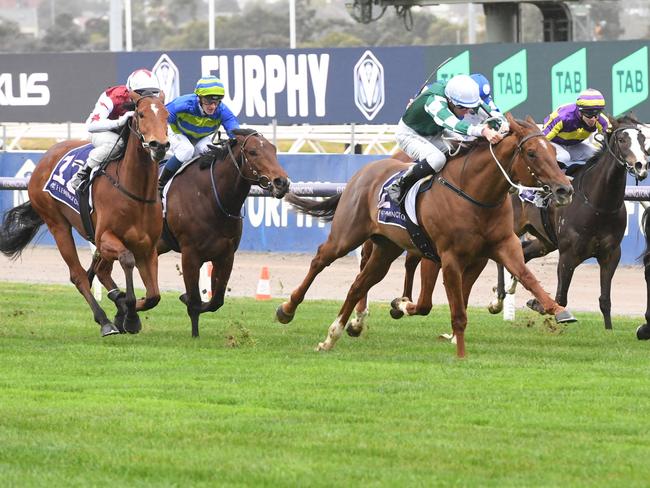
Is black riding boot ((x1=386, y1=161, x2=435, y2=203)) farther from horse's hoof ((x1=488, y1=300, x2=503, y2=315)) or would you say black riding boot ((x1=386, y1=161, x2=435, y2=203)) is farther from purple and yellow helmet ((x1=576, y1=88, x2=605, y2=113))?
horse's hoof ((x1=488, y1=300, x2=503, y2=315))

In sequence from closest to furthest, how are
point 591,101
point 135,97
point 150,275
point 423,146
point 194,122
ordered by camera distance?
point 423,146, point 135,97, point 150,275, point 591,101, point 194,122

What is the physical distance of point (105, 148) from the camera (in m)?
11.9

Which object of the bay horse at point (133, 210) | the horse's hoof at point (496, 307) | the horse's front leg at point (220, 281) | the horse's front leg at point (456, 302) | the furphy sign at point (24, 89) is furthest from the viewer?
the furphy sign at point (24, 89)

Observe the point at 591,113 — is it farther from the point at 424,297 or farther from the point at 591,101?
the point at 424,297

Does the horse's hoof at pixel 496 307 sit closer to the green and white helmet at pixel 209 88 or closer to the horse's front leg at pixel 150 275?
the green and white helmet at pixel 209 88

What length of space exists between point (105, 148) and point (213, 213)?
1008 millimetres

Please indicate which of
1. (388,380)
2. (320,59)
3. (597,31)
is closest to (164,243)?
(388,380)

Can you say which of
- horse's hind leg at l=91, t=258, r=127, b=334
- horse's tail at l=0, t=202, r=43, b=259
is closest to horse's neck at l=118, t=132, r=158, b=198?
horse's hind leg at l=91, t=258, r=127, b=334

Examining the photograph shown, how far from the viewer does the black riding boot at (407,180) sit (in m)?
11.0

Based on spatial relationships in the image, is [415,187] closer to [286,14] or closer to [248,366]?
[248,366]

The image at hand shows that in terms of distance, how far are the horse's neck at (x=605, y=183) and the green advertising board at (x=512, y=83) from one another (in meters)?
8.58

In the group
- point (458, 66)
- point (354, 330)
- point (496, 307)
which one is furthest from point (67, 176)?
point (458, 66)

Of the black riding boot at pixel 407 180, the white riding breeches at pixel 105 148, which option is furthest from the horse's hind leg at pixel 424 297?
the white riding breeches at pixel 105 148

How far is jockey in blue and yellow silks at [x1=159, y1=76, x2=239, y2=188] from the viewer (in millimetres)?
12617
